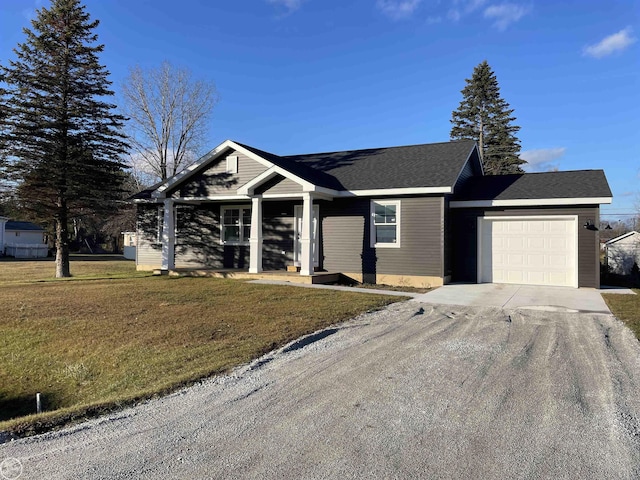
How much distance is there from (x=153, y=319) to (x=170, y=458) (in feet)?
17.4

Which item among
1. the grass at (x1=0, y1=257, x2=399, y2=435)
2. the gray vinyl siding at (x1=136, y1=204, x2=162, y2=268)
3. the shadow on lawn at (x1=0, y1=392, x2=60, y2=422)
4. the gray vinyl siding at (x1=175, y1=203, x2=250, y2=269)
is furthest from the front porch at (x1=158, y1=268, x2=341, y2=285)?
the shadow on lawn at (x1=0, y1=392, x2=60, y2=422)

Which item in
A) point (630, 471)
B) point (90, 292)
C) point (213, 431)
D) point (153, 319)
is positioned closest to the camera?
Answer: point (630, 471)

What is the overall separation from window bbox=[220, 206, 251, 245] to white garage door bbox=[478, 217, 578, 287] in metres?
8.06

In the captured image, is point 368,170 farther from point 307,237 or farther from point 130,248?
point 130,248

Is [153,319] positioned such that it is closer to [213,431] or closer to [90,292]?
[90,292]

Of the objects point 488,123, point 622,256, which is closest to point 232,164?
point 622,256

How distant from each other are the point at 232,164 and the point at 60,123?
6.09 m

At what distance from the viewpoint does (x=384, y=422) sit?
373 centimetres

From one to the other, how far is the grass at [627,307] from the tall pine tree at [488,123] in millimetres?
28451

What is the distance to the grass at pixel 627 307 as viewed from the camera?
25.0 ft

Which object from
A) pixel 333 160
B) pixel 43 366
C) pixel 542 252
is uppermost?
pixel 333 160

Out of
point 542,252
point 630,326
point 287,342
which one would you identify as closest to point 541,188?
point 542,252

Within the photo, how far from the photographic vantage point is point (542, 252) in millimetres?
13492

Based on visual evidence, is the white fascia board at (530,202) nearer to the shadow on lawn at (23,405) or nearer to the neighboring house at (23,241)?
the shadow on lawn at (23,405)
